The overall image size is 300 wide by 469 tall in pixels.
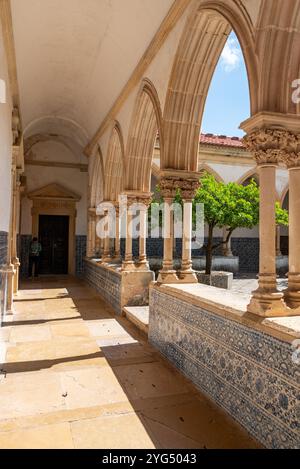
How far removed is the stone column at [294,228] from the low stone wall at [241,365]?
1.28 ft

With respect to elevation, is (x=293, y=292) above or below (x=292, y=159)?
below

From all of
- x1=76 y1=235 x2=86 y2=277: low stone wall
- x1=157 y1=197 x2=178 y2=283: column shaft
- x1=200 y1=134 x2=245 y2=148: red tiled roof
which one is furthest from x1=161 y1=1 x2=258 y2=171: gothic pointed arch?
x1=200 y1=134 x2=245 y2=148: red tiled roof

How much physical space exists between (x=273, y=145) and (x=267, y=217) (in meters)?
0.51

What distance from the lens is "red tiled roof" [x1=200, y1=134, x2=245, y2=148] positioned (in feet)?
40.7

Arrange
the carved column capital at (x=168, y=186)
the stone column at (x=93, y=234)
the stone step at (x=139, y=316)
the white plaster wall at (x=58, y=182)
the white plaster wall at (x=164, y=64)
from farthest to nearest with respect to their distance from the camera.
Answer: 1. the white plaster wall at (x=58, y=182)
2. the stone column at (x=93, y=234)
3. the stone step at (x=139, y=316)
4. the carved column capital at (x=168, y=186)
5. the white plaster wall at (x=164, y=64)

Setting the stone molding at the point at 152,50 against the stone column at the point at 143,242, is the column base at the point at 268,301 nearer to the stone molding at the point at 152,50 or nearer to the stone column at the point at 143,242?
the stone molding at the point at 152,50

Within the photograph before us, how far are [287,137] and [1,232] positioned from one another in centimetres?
331

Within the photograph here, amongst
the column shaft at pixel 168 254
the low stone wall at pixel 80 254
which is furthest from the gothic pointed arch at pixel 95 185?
the column shaft at pixel 168 254

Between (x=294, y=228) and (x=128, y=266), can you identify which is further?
(x=128, y=266)

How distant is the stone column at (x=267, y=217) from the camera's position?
2391 millimetres

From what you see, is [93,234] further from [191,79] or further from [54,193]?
[191,79]

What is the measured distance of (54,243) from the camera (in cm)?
1182

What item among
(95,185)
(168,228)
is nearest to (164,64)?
(168,228)
